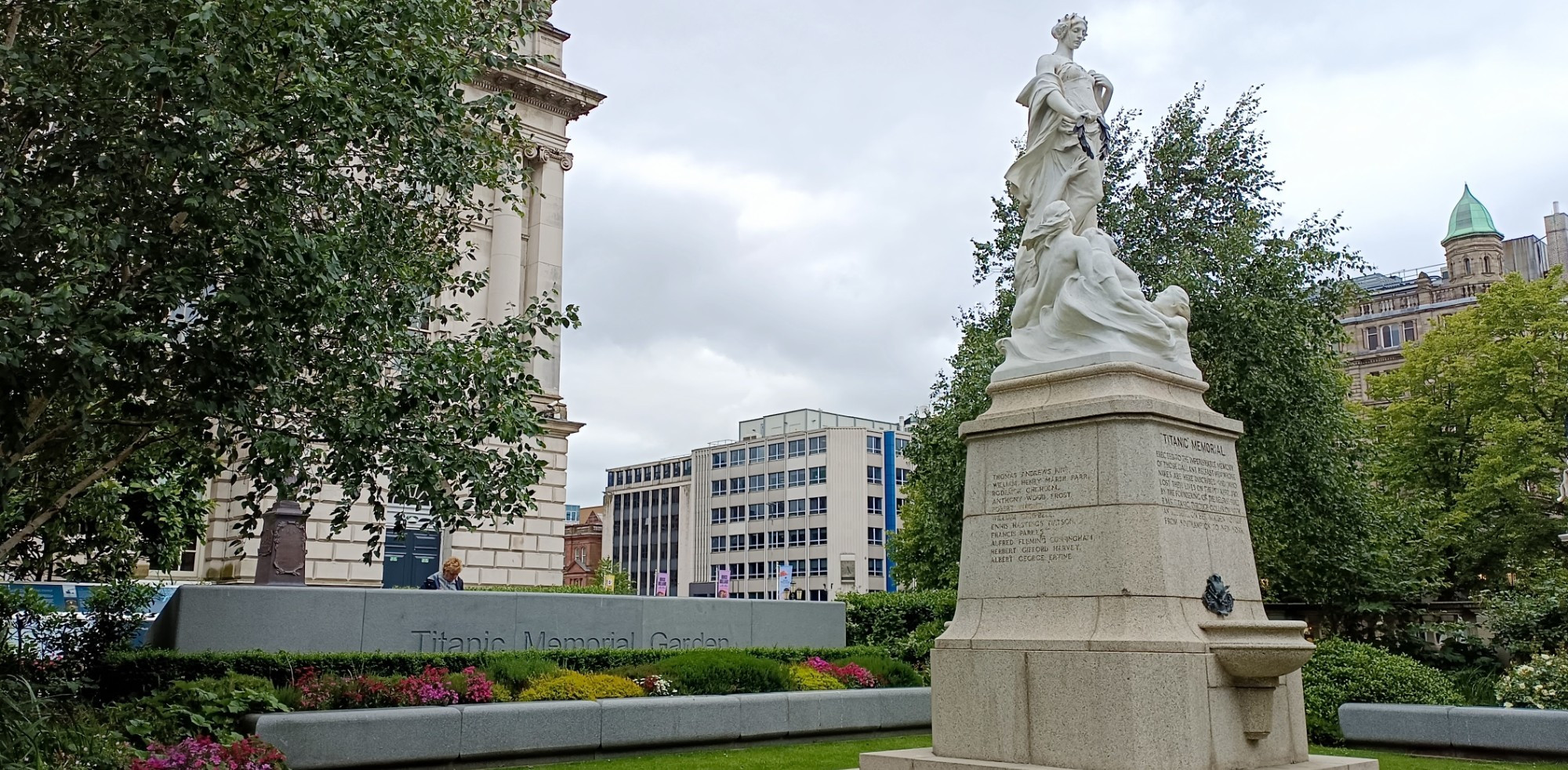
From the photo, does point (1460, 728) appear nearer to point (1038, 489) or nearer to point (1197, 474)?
point (1197, 474)

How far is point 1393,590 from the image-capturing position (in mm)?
25484

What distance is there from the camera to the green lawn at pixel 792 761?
1291cm

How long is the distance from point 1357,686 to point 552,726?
10.2 meters

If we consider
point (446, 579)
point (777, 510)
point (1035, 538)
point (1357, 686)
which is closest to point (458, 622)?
point (446, 579)

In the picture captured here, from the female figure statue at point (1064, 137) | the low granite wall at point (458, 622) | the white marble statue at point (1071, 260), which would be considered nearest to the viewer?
the white marble statue at point (1071, 260)

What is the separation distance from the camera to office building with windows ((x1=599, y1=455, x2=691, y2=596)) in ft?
450

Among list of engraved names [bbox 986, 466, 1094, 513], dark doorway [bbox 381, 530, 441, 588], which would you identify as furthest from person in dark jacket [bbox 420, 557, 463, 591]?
dark doorway [bbox 381, 530, 441, 588]

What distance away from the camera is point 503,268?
4147 cm

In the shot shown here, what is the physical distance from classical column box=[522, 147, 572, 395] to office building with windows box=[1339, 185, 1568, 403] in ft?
211

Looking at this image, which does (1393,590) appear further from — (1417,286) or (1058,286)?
(1417,286)

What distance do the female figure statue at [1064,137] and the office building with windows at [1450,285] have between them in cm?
8200

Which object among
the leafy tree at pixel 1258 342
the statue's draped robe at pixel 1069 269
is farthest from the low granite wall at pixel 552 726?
the leafy tree at pixel 1258 342

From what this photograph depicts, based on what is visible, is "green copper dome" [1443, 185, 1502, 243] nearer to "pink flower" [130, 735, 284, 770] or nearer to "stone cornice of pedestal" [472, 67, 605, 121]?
"stone cornice of pedestal" [472, 67, 605, 121]

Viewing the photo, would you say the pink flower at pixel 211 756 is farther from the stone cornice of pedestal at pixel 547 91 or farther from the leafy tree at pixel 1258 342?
the stone cornice of pedestal at pixel 547 91
